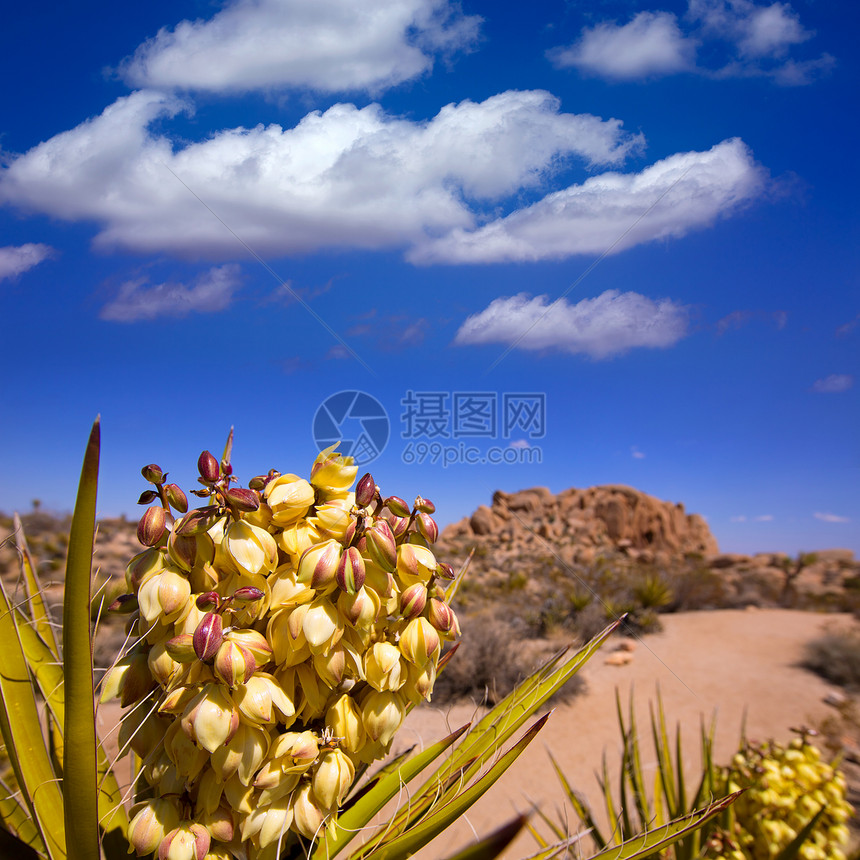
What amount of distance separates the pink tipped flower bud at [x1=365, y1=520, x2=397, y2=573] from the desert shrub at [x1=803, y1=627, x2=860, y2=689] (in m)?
7.69

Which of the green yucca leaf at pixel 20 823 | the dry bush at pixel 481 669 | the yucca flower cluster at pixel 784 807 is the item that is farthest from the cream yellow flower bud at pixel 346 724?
the dry bush at pixel 481 669

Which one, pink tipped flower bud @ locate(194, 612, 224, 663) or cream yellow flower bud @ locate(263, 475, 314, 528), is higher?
cream yellow flower bud @ locate(263, 475, 314, 528)

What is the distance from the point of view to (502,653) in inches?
261

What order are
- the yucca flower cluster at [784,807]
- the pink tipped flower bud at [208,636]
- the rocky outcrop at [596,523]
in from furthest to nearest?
the rocky outcrop at [596,523]
the yucca flower cluster at [784,807]
the pink tipped flower bud at [208,636]

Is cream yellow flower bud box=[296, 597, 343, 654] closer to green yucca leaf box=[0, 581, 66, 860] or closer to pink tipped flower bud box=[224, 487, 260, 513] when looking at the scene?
pink tipped flower bud box=[224, 487, 260, 513]

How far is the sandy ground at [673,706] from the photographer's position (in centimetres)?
452

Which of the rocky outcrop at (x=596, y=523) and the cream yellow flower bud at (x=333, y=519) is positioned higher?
the rocky outcrop at (x=596, y=523)

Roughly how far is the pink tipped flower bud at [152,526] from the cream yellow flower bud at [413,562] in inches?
12.0

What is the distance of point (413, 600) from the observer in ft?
2.57

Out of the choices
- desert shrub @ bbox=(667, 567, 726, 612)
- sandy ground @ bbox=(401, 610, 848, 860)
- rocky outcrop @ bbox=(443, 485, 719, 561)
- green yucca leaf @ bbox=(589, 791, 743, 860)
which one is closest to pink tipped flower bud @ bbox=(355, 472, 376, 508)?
green yucca leaf @ bbox=(589, 791, 743, 860)

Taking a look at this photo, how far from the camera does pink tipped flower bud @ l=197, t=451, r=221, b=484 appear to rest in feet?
2.44

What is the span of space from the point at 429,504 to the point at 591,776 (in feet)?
16.7

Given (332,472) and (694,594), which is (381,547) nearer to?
Answer: (332,472)

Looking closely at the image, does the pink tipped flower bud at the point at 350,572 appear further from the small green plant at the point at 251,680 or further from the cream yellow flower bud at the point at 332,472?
the cream yellow flower bud at the point at 332,472
